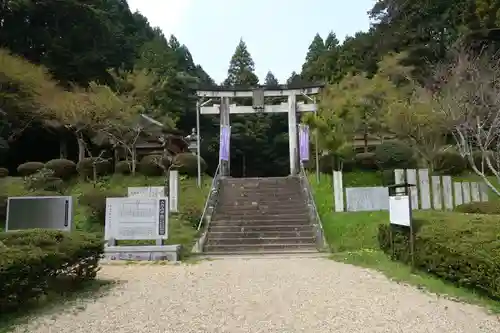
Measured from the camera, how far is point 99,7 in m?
29.1

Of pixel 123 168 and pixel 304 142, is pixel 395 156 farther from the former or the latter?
pixel 123 168

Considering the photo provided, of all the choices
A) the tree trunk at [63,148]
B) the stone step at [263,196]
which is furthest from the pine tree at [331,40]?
the stone step at [263,196]

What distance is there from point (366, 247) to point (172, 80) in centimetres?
2262

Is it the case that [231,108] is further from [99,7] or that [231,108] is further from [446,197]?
[99,7]

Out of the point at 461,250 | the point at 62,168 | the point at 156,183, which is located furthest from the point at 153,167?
the point at 461,250

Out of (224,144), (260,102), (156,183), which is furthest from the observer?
(260,102)

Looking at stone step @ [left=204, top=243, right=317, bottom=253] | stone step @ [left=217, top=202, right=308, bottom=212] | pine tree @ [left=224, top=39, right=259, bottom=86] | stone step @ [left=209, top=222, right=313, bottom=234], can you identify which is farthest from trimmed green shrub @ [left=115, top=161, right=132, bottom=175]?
pine tree @ [left=224, top=39, right=259, bottom=86]

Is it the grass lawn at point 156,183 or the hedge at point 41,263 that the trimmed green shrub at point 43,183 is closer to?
the grass lawn at point 156,183

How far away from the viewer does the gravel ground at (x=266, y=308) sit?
4.74 meters

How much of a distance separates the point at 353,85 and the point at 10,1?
19714mm

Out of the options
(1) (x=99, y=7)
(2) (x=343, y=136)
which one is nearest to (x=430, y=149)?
(2) (x=343, y=136)

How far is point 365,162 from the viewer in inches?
795

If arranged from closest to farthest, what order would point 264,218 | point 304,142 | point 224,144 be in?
point 264,218, point 304,142, point 224,144

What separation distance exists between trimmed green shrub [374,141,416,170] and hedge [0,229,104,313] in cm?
1386
